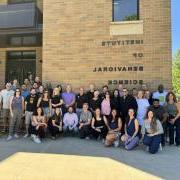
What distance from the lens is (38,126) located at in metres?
11.3

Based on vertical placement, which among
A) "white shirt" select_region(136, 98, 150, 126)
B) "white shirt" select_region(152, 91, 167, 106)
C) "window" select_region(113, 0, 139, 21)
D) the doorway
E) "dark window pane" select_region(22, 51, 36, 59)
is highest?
"window" select_region(113, 0, 139, 21)

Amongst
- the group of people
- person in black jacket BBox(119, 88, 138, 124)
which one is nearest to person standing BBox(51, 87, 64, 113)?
the group of people

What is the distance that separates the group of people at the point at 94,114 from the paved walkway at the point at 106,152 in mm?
385

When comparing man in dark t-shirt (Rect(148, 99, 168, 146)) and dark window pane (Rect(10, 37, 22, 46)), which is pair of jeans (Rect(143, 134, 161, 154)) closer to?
man in dark t-shirt (Rect(148, 99, 168, 146))

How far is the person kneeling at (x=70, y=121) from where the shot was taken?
11648 mm

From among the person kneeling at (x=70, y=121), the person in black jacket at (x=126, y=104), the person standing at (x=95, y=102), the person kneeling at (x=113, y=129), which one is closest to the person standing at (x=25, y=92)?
the person kneeling at (x=70, y=121)

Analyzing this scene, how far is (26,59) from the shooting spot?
57.1 ft

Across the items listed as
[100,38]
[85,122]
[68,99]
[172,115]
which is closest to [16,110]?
[68,99]

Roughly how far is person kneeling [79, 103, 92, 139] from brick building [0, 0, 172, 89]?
7.04ft

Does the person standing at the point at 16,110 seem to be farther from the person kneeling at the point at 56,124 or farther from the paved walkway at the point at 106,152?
the person kneeling at the point at 56,124

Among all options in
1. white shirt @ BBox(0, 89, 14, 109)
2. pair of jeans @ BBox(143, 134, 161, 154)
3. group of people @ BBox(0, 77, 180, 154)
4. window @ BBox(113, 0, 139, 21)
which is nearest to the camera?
pair of jeans @ BBox(143, 134, 161, 154)

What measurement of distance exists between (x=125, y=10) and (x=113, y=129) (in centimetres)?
511

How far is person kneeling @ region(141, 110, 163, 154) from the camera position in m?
9.75

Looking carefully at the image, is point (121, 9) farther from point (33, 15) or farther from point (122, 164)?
point (122, 164)
